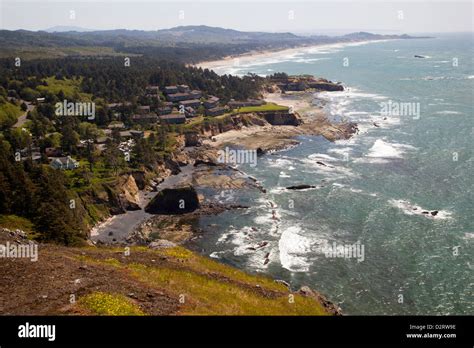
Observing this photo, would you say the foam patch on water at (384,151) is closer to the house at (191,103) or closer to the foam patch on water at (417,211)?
the foam patch on water at (417,211)

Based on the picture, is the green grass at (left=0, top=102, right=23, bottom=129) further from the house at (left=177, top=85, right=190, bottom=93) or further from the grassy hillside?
the grassy hillside

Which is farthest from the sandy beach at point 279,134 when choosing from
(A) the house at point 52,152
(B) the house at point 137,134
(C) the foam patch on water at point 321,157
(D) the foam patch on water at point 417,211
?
(D) the foam patch on water at point 417,211

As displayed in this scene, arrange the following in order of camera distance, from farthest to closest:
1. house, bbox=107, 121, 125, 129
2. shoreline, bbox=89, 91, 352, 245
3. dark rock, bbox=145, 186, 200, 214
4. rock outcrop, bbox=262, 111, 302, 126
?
rock outcrop, bbox=262, 111, 302, 126 < house, bbox=107, 121, 125, 129 < dark rock, bbox=145, 186, 200, 214 < shoreline, bbox=89, 91, 352, 245

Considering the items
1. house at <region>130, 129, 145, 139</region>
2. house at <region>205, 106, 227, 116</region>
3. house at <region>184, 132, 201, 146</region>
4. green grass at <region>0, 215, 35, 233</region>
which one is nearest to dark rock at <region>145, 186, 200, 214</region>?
green grass at <region>0, 215, 35, 233</region>
